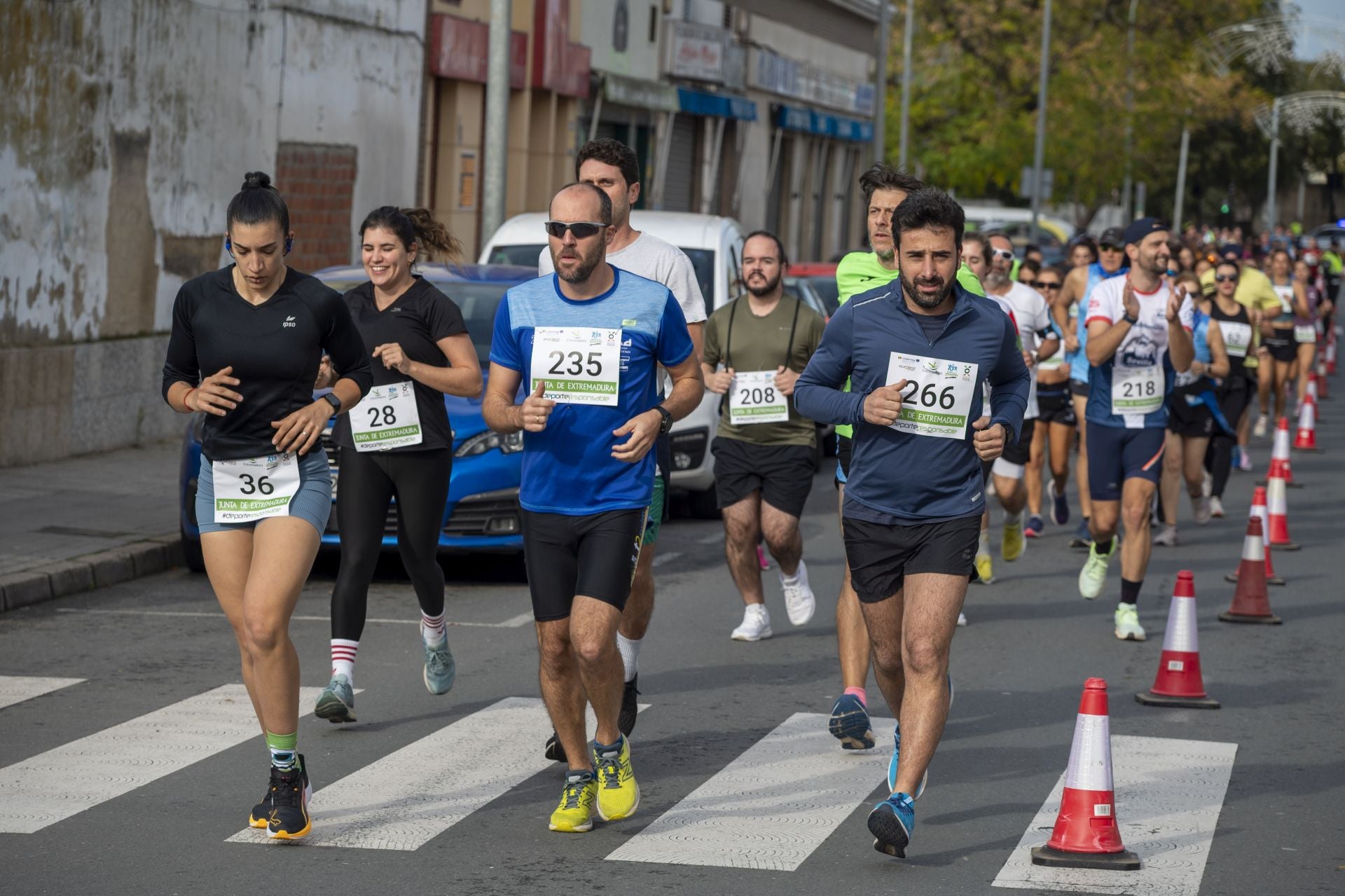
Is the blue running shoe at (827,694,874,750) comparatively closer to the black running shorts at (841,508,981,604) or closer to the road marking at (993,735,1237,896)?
the road marking at (993,735,1237,896)

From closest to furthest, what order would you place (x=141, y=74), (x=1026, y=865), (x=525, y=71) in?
1. (x=1026, y=865)
2. (x=141, y=74)
3. (x=525, y=71)

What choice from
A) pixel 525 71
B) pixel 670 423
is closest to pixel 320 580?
pixel 670 423

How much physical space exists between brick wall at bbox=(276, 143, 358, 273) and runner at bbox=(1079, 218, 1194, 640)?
11.6 meters

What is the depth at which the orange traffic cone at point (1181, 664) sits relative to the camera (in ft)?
28.2

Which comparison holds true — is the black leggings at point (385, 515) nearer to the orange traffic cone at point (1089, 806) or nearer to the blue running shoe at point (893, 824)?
the blue running shoe at point (893, 824)

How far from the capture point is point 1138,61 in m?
56.6

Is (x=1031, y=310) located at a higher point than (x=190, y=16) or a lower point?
lower

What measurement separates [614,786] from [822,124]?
39.7m

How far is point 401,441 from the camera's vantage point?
802 centimetres

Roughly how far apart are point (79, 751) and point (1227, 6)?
186 ft

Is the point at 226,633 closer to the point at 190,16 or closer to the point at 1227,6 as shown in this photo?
the point at 190,16

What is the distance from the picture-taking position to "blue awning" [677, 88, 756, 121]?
34.7 m

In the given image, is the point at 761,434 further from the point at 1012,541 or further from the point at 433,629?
the point at 1012,541

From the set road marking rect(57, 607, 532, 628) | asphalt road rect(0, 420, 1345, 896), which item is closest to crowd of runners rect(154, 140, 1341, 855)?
asphalt road rect(0, 420, 1345, 896)
